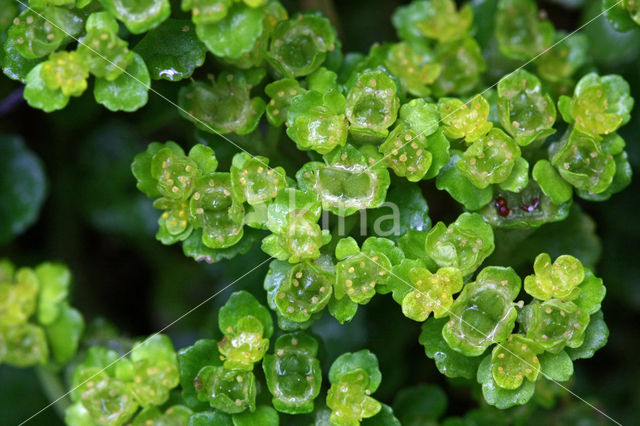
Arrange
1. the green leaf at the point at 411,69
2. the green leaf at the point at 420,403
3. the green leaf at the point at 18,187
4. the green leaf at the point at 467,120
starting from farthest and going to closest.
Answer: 1. the green leaf at the point at 18,187
2. the green leaf at the point at 420,403
3. the green leaf at the point at 411,69
4. the green leaf at the point at 467,120

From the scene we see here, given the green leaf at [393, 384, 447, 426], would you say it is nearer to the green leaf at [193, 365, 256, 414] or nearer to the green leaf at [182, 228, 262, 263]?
the green leaf at [193, 365, 256, 414]

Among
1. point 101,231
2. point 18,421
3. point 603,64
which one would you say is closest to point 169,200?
point 101,231

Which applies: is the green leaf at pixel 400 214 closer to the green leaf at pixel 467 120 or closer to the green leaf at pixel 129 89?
the green leaf at pixel 467 120

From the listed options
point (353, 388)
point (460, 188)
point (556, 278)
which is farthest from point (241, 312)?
point (556, 278)

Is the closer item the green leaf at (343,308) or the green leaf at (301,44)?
the green leaf at (343,308)

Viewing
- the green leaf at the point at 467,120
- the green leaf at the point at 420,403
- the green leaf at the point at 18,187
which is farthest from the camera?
the green leaf at the point at 18,187

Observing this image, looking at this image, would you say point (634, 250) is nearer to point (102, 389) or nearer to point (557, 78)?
point (557, 78)

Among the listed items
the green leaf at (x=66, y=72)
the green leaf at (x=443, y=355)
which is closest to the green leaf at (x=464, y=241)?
the green leaf at (x=443, y=355)

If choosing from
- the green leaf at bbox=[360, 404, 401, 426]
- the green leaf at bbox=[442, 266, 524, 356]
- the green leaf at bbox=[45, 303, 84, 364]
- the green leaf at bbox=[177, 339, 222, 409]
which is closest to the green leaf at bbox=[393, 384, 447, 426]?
the green leaf at bbox=[360, 404, 401, 426]

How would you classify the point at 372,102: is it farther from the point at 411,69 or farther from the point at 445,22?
the point at 445,22
